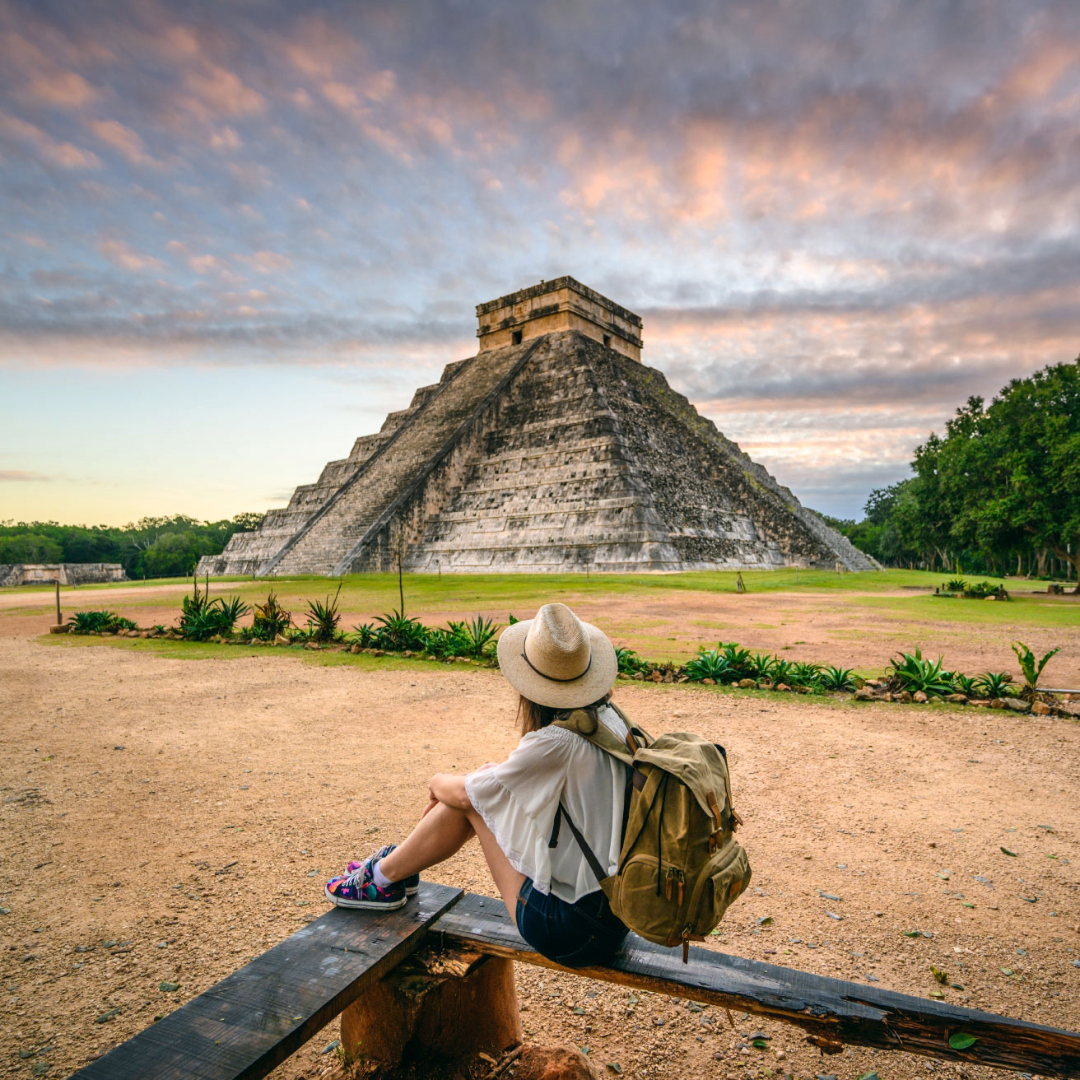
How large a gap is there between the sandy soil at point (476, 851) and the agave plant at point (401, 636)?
7.33 ft

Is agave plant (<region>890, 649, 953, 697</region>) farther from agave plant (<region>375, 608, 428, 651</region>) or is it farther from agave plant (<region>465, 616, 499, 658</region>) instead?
agave plant (<region>375, 608, 428, 651</region>)

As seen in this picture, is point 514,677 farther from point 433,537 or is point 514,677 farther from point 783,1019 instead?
→ point 433,537

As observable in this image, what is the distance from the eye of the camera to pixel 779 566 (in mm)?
25578

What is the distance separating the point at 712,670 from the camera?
6922mm

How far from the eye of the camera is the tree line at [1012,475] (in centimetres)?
1875

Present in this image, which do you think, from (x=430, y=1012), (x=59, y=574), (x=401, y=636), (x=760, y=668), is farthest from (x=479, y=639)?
(x=59, y=574)

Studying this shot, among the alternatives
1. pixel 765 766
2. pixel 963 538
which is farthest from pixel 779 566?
pixel 765 766

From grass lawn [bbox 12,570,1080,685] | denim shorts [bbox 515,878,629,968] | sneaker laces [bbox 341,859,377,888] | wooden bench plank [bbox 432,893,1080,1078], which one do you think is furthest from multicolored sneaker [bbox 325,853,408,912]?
grass lawn [bbox 12,570,1080,685]

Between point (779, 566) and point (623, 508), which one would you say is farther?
point (779, 566)

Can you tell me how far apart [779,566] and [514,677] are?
82.0ft

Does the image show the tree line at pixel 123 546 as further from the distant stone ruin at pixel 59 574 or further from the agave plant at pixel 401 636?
the agave plant at pixel 401 636

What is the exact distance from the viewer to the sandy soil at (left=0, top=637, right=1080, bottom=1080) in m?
2.37

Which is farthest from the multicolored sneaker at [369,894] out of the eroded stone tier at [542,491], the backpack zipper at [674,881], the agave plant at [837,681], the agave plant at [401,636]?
the eroded stone tier at [542,491]

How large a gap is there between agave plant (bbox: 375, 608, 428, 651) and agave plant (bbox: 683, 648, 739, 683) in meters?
3.29
